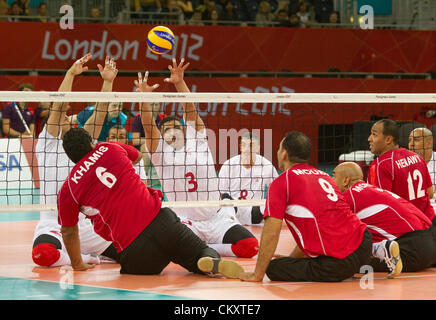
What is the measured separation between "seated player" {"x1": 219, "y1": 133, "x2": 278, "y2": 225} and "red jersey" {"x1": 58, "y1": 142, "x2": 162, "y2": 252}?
3.78 meters

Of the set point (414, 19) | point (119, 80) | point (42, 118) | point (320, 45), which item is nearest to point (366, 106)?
point (320, 45)

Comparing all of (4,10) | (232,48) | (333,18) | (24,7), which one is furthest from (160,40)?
(333,18)

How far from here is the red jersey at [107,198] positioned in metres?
5.70

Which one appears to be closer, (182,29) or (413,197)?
(413,197)

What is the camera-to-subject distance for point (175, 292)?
5.31 meters

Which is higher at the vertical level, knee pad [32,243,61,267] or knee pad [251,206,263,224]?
knee pad [251,206,263,224]

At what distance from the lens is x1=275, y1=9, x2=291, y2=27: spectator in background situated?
19.1 metres

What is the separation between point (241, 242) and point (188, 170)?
1.01 m

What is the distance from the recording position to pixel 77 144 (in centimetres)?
581

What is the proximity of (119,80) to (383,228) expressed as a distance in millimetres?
11308

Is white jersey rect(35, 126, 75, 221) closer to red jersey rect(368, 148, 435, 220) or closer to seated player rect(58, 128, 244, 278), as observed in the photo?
seated player rect(58, 128, 244, 278)

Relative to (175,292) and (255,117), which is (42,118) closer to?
(255,117)

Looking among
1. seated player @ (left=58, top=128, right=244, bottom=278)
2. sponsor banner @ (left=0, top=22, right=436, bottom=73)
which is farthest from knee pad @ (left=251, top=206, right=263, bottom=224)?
sponsor banner @ (left=0, top=22, right=436, bottom=73)

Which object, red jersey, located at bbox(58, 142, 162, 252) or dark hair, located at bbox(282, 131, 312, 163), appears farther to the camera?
red jersey, located at bbox(58, 142, 162, 252)
